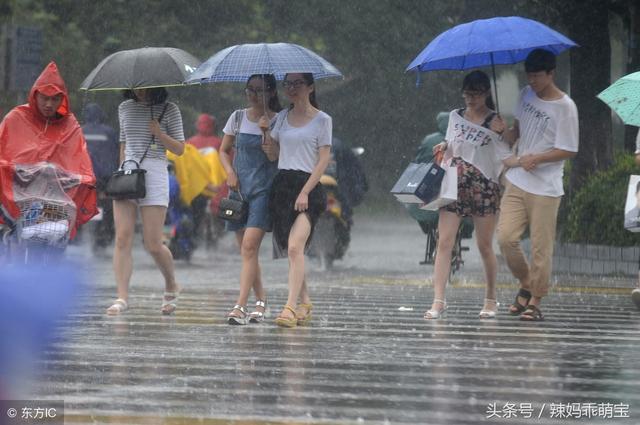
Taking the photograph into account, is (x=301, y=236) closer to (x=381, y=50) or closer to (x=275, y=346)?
(x=275, y=346)

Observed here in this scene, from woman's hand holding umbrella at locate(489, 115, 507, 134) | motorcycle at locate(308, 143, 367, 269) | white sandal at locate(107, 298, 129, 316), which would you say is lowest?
white sandal at locate(107, 298, 129, 316)

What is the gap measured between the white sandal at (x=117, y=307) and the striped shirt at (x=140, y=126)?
113cm

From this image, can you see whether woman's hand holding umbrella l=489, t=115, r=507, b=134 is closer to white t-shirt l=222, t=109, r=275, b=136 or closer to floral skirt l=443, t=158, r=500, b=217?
floral skirt l=443, t=158, r=500, b=217

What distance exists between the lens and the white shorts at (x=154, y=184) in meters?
11.8

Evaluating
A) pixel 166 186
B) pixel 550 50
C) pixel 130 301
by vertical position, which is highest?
pixel 550 50

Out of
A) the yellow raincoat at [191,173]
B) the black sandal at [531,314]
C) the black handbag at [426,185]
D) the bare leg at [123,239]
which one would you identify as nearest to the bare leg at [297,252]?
the black handbag at [426,185]

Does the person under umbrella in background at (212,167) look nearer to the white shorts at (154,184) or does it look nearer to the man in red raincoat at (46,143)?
the white shorts at (154,184)

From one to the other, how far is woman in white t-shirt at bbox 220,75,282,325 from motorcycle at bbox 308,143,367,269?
6978 mm

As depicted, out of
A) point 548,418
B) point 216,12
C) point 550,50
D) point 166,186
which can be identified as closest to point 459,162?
point 550,50

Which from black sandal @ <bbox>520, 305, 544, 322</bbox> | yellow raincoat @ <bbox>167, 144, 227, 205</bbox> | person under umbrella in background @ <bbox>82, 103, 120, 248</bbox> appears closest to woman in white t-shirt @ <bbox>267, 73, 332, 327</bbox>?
black sandal @ <bbox>520, 305, 544, 322</bbox>

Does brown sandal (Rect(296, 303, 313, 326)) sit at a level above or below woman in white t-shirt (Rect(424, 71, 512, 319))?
below

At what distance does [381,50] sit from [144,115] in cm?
2261

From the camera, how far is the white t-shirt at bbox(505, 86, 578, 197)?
37.1 feet

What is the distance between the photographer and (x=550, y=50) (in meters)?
12.1
